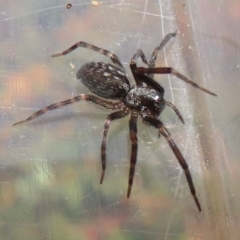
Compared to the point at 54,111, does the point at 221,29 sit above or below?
above

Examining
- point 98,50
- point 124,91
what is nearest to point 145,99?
point 124,91

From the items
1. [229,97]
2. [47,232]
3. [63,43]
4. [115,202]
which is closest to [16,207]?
[47,232]

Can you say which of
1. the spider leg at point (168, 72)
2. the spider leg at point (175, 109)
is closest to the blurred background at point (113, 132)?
the spider leg at point (175, 109)

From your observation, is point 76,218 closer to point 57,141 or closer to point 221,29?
point 57,141

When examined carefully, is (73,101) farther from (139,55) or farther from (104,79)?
(139,55)

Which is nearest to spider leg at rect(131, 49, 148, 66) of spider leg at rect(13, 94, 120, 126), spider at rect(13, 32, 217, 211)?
spider at rect(13, 32, 217, 211)

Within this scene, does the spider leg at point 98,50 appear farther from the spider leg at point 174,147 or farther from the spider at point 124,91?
the spider leg at point 174,147

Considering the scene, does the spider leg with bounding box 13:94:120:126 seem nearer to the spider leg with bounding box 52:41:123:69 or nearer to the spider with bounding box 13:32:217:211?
the spider with bounding box 13:32:217:211
